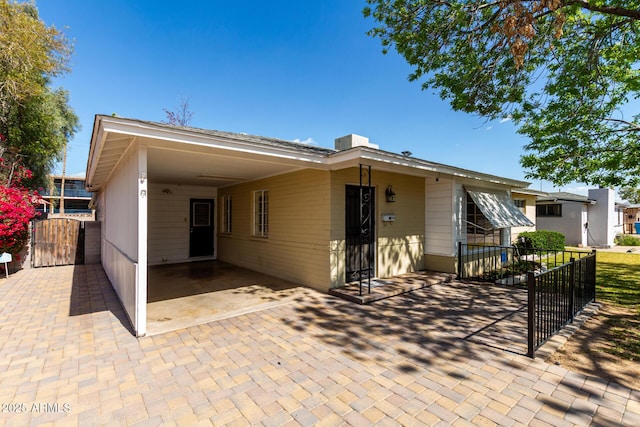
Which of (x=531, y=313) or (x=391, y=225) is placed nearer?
(x=531, y=313)

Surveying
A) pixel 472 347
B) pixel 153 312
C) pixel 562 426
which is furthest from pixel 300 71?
pixel 562 426

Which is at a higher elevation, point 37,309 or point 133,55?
point 133,55

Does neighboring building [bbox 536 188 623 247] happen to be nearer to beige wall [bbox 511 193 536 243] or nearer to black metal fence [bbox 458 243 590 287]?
beige wall [bbox 511 193 536 243]

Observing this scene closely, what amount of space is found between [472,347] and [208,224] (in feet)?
31.7

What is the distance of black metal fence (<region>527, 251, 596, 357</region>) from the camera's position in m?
3.40

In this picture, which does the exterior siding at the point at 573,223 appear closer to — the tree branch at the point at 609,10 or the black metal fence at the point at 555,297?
the black metal fence at the point at 555,297

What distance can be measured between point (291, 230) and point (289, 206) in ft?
2.03

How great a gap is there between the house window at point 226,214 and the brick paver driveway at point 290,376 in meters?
5.62

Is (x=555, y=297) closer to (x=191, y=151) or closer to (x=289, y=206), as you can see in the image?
(x=289, y=206)

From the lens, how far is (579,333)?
411 centimetres

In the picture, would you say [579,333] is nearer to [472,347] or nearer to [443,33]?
[472,347]

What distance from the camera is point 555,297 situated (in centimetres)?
409

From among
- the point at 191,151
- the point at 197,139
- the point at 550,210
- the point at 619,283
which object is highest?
the point at 197,139

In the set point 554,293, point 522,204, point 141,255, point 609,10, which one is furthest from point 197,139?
point 522,204
